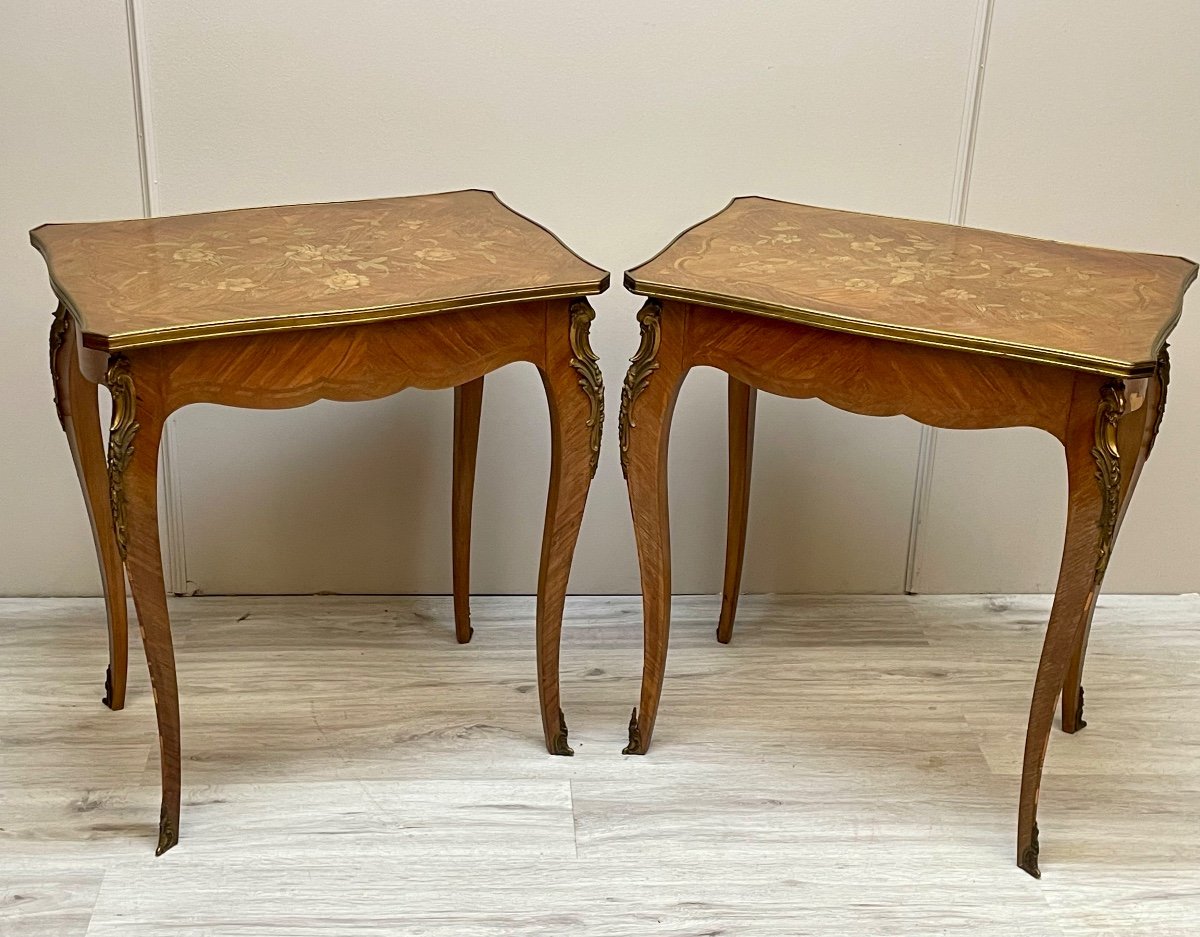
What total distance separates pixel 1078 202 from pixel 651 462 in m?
0.94

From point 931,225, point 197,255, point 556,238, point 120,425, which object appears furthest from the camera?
point 931,225

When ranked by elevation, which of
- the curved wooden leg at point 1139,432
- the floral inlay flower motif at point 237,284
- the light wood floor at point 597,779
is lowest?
the light wood floor at point 597,779

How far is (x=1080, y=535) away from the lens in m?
1.50

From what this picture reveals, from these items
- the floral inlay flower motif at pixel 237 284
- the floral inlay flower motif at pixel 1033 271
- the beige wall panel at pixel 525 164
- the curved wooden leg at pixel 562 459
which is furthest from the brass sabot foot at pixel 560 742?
the floral inlay flower motif at pixel 1033 271

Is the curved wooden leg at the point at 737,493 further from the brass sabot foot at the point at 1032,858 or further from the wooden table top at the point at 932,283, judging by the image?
the brass sabot foot at the point at 1032,858

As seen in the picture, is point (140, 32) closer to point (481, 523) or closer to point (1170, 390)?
point (481, 523)

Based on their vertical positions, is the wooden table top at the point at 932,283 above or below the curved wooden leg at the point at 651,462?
above

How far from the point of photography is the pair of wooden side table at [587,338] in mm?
1451

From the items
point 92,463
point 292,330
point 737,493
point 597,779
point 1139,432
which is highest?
point 292,330

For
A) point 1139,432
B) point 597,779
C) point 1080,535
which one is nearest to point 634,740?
point 597,779

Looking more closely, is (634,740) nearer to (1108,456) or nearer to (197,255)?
(1108,456)

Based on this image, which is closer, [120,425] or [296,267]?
[120,425]

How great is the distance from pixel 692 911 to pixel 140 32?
146cm

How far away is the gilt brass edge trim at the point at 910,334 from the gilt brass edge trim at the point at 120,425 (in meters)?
0.58
